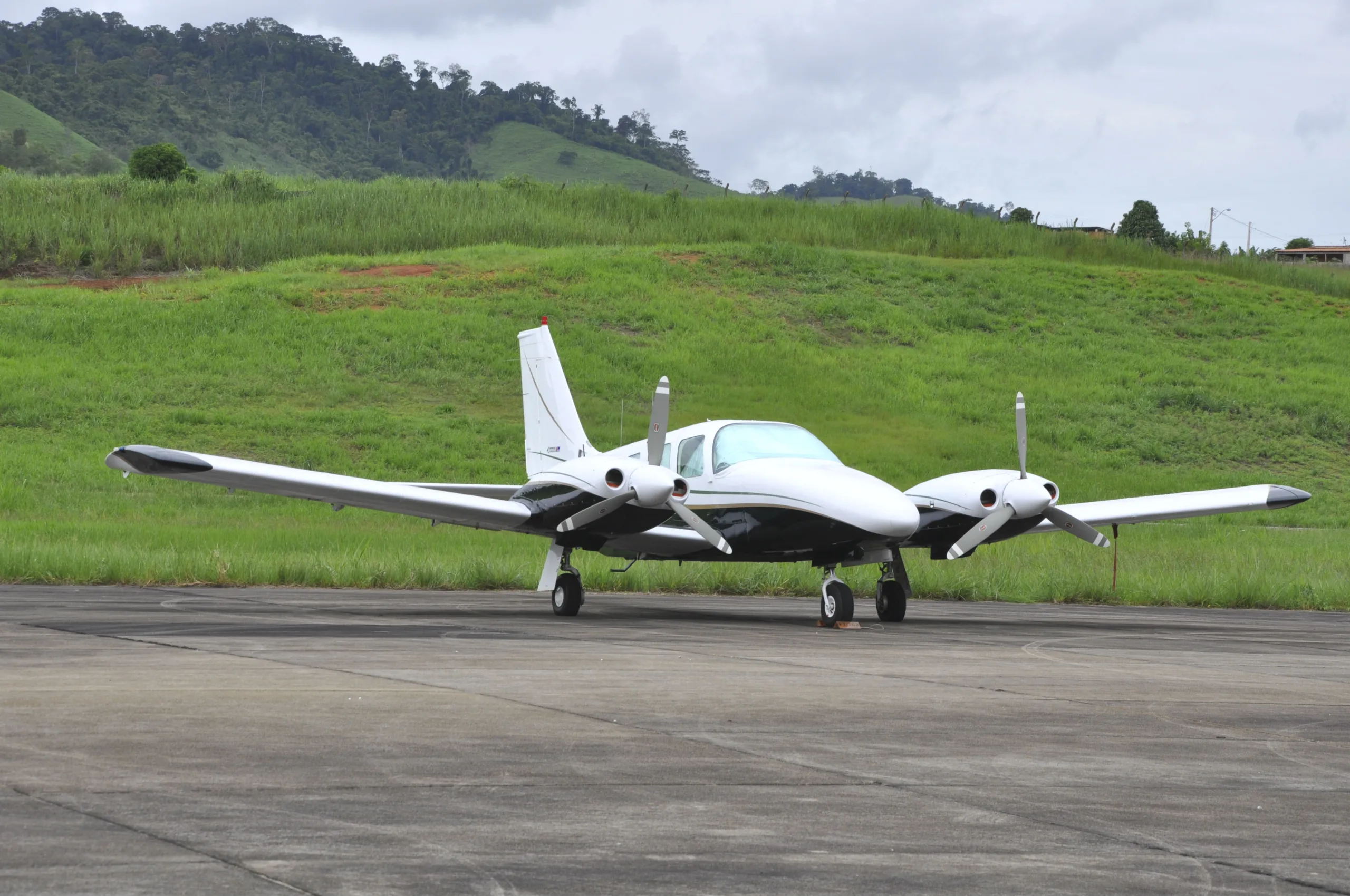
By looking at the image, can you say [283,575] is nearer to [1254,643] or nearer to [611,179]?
[1254,643]

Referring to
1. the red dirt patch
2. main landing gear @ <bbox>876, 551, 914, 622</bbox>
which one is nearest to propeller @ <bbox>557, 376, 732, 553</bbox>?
main landing gear @ <bbox>876, 551, 914, 622</bbox>

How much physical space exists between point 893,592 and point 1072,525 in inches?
99.8

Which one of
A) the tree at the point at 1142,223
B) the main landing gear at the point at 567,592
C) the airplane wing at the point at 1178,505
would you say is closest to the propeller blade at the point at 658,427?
the main landing gear at the point at 567,592

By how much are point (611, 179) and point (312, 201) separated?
125794 millimetres

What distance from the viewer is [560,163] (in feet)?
619

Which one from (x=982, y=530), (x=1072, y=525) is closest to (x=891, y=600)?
(x=982, y=530)

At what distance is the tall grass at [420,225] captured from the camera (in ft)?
187

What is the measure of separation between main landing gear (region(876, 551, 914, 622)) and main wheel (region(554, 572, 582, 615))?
3.57 m

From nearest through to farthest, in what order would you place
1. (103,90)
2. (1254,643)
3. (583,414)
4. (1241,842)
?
1. (1241,842)
2. (1254,643)
3. (583,414)
4. (103,90)

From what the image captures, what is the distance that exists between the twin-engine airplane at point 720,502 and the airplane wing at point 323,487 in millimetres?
20

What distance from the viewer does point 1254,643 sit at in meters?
15.2

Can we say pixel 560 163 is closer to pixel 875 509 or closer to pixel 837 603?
pixel 837 603

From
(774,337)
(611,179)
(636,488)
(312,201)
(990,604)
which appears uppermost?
(611,179)

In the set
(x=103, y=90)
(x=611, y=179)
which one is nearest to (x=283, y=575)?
(x=103, y=90)
